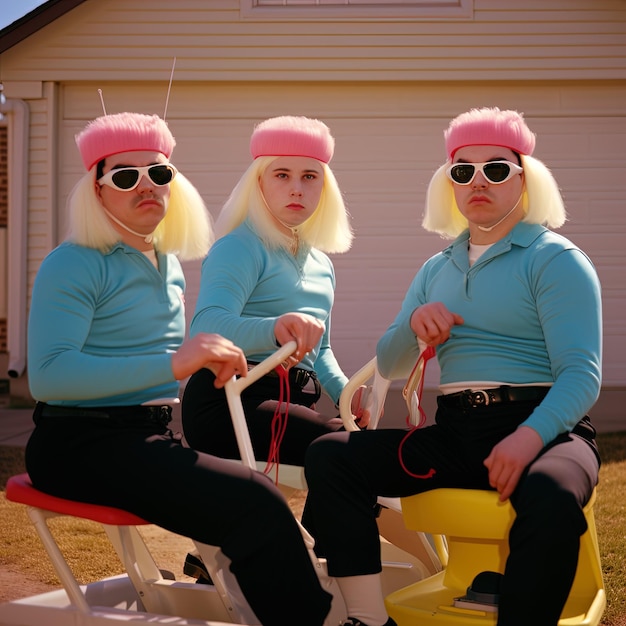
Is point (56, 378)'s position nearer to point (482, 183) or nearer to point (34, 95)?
point (482, 183)

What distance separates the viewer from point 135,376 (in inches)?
92.4

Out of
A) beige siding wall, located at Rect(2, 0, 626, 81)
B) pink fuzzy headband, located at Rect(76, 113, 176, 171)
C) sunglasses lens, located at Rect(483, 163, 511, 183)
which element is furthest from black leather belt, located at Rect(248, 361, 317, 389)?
beige siding wall, located at Rect(2, 0, 626, 81)

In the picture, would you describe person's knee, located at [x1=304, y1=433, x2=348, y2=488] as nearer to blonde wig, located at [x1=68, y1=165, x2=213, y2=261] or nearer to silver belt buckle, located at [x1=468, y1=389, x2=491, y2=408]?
silver belt buckle, located at [x1=468, y1=389, x2=491, y2=408]

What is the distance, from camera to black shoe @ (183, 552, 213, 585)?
319 centimetres

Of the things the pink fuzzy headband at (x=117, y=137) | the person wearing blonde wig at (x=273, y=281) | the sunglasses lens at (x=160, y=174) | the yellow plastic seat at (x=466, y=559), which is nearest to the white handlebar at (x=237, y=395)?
the person wearing blonde wig at (x=273, y=281)

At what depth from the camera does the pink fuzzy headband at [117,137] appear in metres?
2.72

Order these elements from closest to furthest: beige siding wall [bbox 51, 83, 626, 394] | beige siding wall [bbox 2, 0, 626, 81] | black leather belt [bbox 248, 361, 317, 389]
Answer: black leather belt [bbox 248, 361, 317, 389] < beige siding wall [bbox 2, 0, 626, 81] < beige siding wall [bbox 51, 83, 626, 394]

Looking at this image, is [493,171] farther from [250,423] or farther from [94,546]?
[94,546]

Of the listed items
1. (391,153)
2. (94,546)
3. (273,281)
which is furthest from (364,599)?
(391,153)

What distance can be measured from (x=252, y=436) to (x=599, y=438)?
512cm

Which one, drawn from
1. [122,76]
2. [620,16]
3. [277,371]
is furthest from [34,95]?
[277,371]

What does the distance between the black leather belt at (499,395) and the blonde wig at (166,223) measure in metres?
0.93

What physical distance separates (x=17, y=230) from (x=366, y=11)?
3830mm

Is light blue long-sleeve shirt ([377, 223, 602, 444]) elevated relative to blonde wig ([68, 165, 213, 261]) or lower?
lower
